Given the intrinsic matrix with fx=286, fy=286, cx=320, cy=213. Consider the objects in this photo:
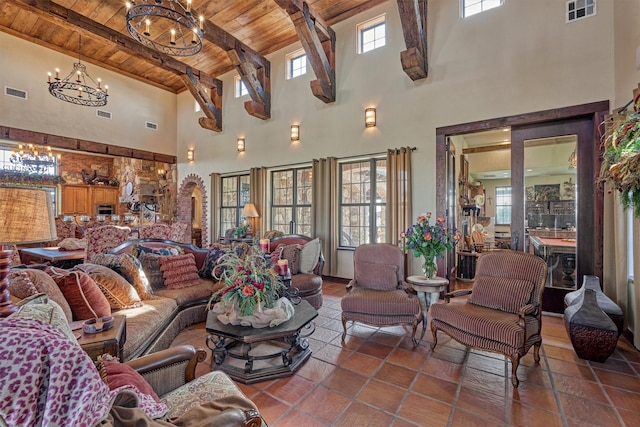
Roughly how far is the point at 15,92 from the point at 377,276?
819 cm

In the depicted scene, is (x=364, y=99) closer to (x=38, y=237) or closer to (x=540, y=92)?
(x=540, y=92)

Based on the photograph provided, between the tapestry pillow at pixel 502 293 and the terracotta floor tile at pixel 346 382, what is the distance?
4.55 feet

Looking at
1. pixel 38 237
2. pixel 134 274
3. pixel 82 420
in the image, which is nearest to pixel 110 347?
pixel 38 237

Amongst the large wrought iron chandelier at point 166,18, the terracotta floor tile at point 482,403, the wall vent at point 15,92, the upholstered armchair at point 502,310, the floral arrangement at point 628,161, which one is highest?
the wall vent at point 15,92

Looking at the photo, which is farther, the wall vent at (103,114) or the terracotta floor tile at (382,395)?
the wall vent at (103,114)

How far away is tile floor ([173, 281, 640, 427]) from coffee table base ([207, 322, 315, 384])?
2.7 inches

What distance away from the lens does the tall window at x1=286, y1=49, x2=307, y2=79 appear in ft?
20.2

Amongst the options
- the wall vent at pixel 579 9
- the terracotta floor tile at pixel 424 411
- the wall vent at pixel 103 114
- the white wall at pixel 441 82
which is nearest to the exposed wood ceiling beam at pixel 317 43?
the white wall at pixel 441 82

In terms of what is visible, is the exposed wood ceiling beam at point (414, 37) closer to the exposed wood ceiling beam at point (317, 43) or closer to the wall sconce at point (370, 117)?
the wall sconce at point (370, 117)

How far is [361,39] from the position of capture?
5.35 meters

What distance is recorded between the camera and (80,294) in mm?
2107

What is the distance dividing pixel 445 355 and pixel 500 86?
3.69 m

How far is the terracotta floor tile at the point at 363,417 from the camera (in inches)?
71.6

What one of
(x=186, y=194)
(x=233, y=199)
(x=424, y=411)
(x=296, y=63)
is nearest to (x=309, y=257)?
(x=424, y=411)
